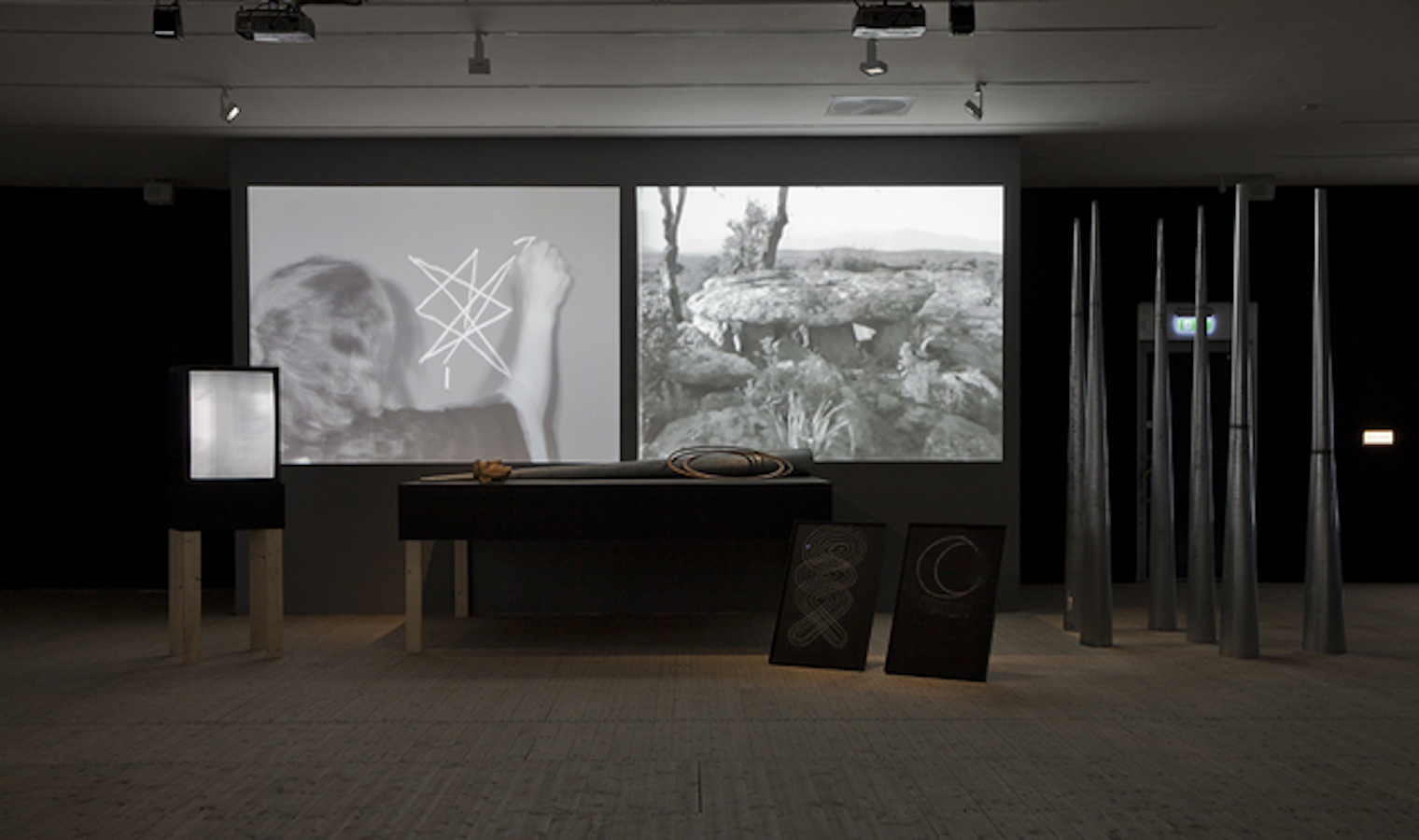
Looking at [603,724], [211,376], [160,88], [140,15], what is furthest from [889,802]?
[160,88]

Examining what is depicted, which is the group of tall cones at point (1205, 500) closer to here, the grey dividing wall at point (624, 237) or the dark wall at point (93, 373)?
the grey dividing wall at point (624, 237)

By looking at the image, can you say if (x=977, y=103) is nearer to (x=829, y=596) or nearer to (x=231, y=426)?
(x=829, y=596)

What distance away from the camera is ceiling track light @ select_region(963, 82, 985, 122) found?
610 centimetres

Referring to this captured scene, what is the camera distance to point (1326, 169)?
8.12 m

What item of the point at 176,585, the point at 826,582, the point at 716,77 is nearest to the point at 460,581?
the point at 176,585

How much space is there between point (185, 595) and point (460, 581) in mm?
1733

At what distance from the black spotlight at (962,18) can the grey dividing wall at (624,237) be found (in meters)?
2.56

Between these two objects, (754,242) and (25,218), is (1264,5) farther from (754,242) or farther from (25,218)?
(25,218)

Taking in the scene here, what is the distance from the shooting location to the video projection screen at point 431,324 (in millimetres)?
7145

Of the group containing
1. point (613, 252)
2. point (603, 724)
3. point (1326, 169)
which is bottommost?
point (603, 724)

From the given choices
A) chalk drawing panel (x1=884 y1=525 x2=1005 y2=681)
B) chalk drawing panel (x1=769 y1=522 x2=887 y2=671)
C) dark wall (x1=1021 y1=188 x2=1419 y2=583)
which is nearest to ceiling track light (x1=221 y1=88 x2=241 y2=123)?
chalk drawing panel (x1=769 y1=522 x2=887 y2=671)

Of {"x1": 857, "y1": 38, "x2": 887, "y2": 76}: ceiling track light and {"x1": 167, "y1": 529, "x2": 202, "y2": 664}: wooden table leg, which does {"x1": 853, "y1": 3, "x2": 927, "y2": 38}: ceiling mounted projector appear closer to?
{"x1": 857, "y1": 38, "x2": 887, "y2": 76}: ceiling track light

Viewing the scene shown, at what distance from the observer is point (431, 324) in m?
7.16

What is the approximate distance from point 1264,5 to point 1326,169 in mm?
3806
